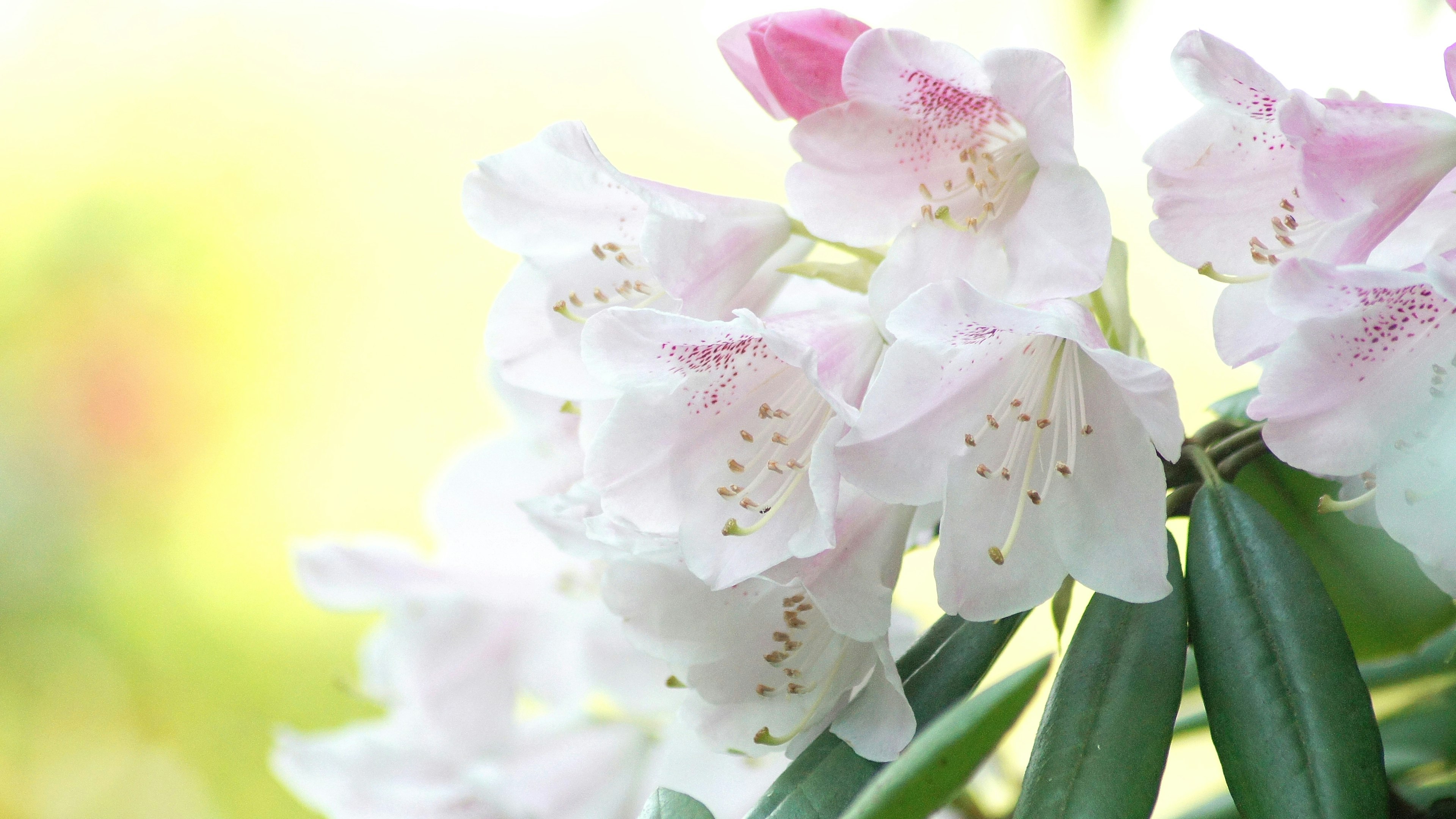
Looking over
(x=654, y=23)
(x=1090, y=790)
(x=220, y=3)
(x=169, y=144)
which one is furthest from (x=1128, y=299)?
(x=220, y=3)

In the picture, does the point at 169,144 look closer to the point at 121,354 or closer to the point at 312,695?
the point at 121,354

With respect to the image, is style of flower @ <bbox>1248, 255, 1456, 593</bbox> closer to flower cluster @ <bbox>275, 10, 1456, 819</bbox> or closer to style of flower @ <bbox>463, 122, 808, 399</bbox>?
flower cluster @ <bbox>275, 10, 1456, 819</bbox>

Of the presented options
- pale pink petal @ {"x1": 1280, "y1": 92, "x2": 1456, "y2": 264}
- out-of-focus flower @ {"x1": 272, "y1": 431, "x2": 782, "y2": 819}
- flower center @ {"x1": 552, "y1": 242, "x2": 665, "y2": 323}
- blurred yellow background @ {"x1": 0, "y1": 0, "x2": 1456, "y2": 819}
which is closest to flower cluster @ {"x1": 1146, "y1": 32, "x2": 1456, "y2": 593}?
pale pink petal @ {"x1": 1280, "y1": 92, "x2": 1456, "y2": 264}

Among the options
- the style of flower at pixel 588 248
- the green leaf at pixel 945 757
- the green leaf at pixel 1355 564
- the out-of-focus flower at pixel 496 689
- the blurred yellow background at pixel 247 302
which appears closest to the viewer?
the green leaf at pixel 945 757

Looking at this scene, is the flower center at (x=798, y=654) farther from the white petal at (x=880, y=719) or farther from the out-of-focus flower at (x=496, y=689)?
the out-of-focus flower at (x=496, y=689)

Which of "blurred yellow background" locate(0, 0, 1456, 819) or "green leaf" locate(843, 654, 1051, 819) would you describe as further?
"blurred yellow background" locate(0, 0, 1456, 819)

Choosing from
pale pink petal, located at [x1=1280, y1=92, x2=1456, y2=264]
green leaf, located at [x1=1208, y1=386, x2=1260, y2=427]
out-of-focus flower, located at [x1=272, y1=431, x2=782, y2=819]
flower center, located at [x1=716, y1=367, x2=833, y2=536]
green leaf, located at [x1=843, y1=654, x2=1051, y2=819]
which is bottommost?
out-of-focus flower, located at [x1=272, y1=431, x2=782, y2=819]

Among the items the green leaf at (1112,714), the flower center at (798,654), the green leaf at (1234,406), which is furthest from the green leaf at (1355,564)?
the flower center at (798,654)
